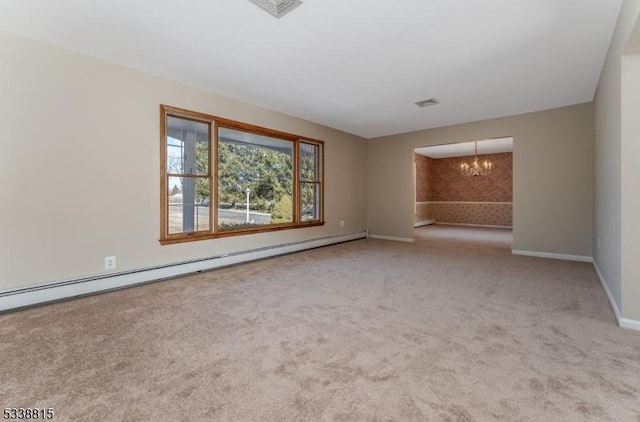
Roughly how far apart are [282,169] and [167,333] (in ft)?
12.1

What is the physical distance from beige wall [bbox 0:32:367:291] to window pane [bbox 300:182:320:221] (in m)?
2.20

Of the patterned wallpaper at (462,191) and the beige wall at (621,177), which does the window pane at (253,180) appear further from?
the patterned wallpaper at (462,191)

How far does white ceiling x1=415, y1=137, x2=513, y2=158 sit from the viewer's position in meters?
8.09

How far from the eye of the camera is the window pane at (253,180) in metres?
4.46

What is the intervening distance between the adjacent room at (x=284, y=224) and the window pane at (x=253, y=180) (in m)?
0.04

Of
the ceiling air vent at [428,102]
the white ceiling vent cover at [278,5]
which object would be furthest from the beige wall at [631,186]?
the white ceiling vent cover at [278,5]

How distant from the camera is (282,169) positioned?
5.42m

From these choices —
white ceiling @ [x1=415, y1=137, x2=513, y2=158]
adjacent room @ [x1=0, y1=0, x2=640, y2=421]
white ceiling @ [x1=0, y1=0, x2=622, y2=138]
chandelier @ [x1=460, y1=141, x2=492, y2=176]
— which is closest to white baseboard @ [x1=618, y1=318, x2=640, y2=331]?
adjacent room @ [x1=0, y1=0, x2=640, y2=421]

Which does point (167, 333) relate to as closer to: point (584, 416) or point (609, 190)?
point (584, 416)

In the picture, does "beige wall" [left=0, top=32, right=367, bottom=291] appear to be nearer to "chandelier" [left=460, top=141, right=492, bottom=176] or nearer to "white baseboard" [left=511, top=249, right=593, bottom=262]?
"white baseboard" [left=511, top=249, right=593, bottom=262]

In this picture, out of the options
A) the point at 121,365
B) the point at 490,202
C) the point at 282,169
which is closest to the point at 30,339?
the point at 121,365

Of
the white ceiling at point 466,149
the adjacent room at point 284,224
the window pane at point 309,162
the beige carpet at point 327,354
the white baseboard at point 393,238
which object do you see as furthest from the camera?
the white ceiling at point 466,149

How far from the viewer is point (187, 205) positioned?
402 cm

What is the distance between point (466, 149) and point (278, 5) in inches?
326
